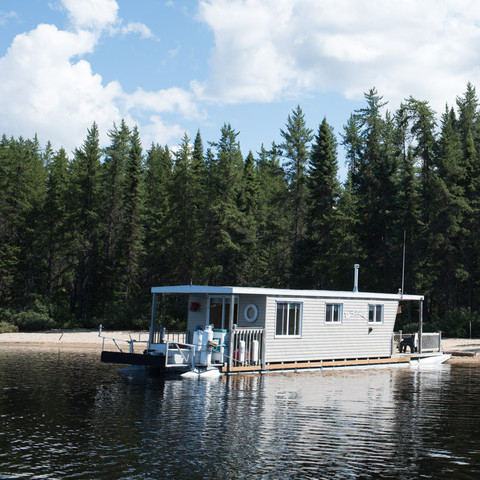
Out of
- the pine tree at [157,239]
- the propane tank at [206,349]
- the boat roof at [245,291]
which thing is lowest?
the propane tank at [206,349]

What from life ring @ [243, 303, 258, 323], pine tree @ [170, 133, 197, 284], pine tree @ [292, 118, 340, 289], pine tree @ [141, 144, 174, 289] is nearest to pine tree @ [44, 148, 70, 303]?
pine tree @ [141, 144, 174, 289]

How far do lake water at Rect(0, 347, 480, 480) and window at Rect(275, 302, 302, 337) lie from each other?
2015mm

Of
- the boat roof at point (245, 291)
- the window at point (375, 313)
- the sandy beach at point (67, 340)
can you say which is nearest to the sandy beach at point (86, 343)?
the sandy beach at point (67, 340)

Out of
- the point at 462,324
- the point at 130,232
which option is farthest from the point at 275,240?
the point at 462,324

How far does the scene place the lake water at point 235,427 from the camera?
10.9 metres

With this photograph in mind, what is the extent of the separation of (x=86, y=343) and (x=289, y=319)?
19322mm

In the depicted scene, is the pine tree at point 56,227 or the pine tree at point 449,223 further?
the pine tree at point 56,227

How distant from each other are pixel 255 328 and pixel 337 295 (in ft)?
15.0

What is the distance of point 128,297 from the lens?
2031 inches

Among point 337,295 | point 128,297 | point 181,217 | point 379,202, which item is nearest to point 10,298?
point 128,297

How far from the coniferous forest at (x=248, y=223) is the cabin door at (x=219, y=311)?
23152mm

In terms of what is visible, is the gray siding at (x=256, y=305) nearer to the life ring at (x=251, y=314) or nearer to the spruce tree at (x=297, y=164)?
the life ring at (x=251, y=314)

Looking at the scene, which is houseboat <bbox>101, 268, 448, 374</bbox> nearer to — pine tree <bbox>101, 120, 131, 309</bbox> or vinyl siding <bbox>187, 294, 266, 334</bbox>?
vinyl siding <bbox>187, 294, 266, 334</bbox>

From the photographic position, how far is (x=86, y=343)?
129ft
